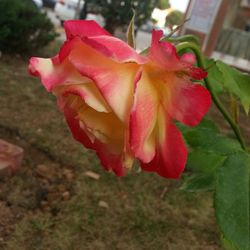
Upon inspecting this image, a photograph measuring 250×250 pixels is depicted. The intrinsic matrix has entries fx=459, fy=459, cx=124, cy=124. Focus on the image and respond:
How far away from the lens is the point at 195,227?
2283mm

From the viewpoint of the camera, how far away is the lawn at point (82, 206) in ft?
6.38

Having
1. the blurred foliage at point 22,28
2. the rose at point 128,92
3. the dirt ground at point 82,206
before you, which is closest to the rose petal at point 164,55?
the rose at point 128,92

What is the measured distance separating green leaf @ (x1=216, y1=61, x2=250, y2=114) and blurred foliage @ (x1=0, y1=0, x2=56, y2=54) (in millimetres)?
4452

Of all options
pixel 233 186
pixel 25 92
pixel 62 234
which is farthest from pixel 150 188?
pixel 233 186

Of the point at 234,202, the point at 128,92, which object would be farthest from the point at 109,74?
the point at 234,202

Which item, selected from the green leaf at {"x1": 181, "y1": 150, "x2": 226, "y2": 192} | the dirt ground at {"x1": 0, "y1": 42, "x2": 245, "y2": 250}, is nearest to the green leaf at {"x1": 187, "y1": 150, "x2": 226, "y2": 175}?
the green leaf at {"x1": 181, "y1": 150, "x2": 226, "y2": 192}

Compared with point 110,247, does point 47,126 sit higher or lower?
lower

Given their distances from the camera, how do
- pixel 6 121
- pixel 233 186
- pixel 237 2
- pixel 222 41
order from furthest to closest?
pixel 237 2
pixel 222 41
pixel 6 121
pixel 233 186

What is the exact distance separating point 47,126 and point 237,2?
1109cm

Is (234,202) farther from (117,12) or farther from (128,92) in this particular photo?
(117,12)

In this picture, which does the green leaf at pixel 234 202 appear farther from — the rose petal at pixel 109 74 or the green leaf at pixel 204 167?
the green leaf at pixel 204 167

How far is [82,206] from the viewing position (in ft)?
7.22

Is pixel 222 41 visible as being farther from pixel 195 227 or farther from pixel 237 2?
pixel 195 227

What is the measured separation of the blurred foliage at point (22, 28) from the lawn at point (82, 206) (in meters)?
2.16
